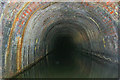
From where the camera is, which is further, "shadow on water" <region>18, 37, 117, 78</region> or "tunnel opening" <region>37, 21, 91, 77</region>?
"tunnel opening" <region>37, 21, 91, 77</region>

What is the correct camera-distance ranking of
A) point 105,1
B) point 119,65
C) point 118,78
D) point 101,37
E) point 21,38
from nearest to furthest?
point 118,78 < point 105,1 < point 21,38 < point 119,65 < point 101,37

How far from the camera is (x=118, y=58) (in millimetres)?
9984

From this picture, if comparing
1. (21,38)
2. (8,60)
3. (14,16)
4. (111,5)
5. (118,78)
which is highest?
(111,5)

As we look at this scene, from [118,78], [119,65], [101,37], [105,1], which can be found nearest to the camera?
[118,78]

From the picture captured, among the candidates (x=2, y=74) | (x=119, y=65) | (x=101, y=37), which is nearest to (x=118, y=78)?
(x=119, y=65)

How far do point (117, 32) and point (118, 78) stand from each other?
418 cm

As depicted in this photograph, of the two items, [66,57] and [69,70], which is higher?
[66,57]

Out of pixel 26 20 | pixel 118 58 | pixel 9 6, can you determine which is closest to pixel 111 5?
pixel 118 58

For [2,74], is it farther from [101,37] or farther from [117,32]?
[101,37]

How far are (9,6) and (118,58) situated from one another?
6859 mm

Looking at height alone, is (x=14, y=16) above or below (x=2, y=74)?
above

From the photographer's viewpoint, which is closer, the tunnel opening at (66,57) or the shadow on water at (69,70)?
the shadow on water at (69,70)

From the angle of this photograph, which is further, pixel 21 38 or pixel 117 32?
pixel 117 32

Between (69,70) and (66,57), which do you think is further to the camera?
(66,57)
